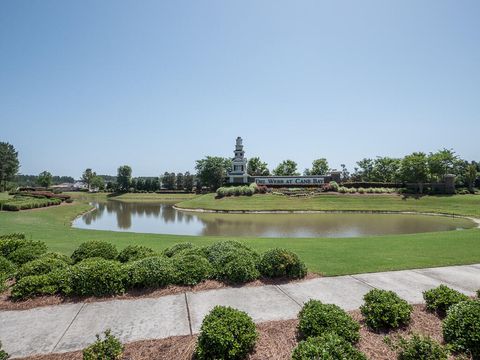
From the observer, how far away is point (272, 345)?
4164mm

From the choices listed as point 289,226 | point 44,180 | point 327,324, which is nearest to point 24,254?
point 327,324

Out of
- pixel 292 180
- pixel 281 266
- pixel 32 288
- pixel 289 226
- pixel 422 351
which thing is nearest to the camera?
pixel 422 351

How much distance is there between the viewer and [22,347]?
408 cm

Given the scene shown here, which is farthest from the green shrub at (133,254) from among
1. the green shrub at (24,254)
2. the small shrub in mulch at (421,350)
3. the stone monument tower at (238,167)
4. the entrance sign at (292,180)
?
the stone monument tower at (238,167)

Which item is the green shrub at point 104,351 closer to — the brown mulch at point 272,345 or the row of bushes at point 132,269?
the brown mulch at point 272,345

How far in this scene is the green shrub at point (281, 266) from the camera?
694 centimetres

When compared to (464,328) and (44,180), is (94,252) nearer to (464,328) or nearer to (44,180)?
(464,328)

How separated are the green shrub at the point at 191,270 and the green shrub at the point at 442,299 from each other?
13.9ft

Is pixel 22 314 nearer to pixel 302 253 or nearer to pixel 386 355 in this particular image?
pixel 386 355

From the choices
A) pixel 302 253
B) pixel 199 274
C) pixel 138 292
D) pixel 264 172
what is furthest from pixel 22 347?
pixel 264 172

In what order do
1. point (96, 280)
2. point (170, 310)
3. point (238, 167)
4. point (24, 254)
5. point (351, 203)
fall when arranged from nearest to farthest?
point (170, 310) < point (96, 280) < point (24, 254) < point (351, 203) < point (238, 167)

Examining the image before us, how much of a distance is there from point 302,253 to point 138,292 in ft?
18.3

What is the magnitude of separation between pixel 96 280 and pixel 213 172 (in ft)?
238

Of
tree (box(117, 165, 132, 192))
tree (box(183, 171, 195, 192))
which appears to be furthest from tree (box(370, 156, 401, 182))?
tree (box(117, 165, 132, 192))
